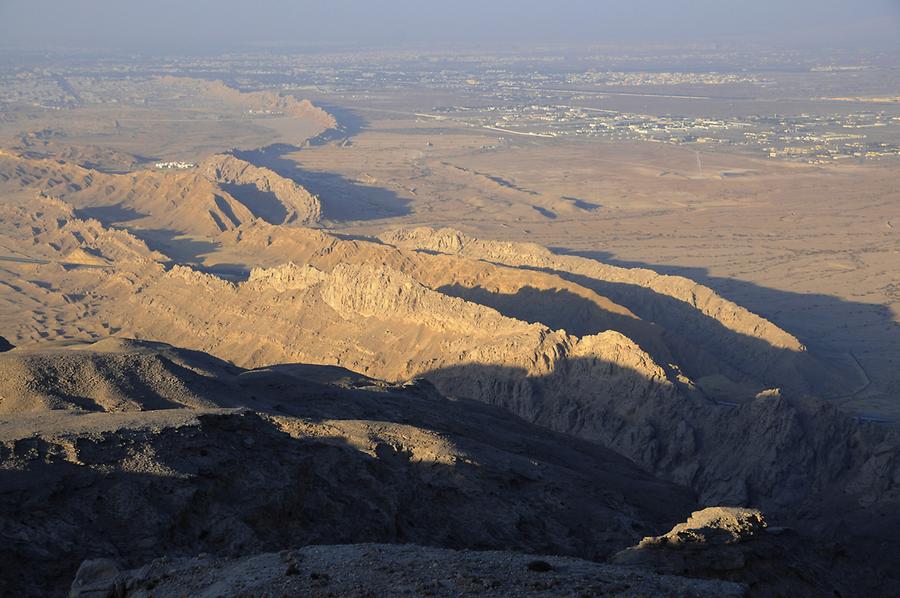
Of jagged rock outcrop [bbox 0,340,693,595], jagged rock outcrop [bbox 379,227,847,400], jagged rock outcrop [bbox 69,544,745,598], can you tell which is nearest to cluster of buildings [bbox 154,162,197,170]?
jagged rock outcrop [bbox 379,227,847,400]

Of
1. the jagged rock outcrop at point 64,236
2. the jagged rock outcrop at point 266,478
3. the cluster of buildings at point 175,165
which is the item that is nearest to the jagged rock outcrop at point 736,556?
the jagged rock outcrop at point 266,478

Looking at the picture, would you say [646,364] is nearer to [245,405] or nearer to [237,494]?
[245,405]

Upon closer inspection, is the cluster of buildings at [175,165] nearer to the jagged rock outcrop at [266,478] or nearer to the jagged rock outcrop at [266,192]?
the jagged rock outcrop at [266,192]

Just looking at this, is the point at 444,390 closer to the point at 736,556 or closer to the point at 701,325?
the point at 701,325

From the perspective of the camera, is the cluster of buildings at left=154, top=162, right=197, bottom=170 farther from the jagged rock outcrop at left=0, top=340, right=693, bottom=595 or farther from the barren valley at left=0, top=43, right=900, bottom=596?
the jagged rock outcrop at left=0, top=340, right=693, bottom=595

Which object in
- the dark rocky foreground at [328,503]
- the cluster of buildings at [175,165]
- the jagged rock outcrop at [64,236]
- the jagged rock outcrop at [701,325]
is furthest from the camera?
the cluster of buildings at [175,165]

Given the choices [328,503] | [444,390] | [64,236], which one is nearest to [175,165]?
[64,236]

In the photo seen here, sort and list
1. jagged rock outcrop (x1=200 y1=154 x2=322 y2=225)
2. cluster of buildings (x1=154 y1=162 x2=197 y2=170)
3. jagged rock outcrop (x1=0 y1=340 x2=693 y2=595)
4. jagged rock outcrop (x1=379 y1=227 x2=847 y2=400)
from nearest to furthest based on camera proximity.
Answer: jagged rock outcrop (x1=0 y1=340 x2=693 y2=595), jagged rock outcrop (x1=379 y1=227 x2=847 y2=400), jagged rock outcrop (x1=200 y1=154 x2=322 y2=225), cluster of buildings (x1=154 y1=162 x2=197 y2=170)
